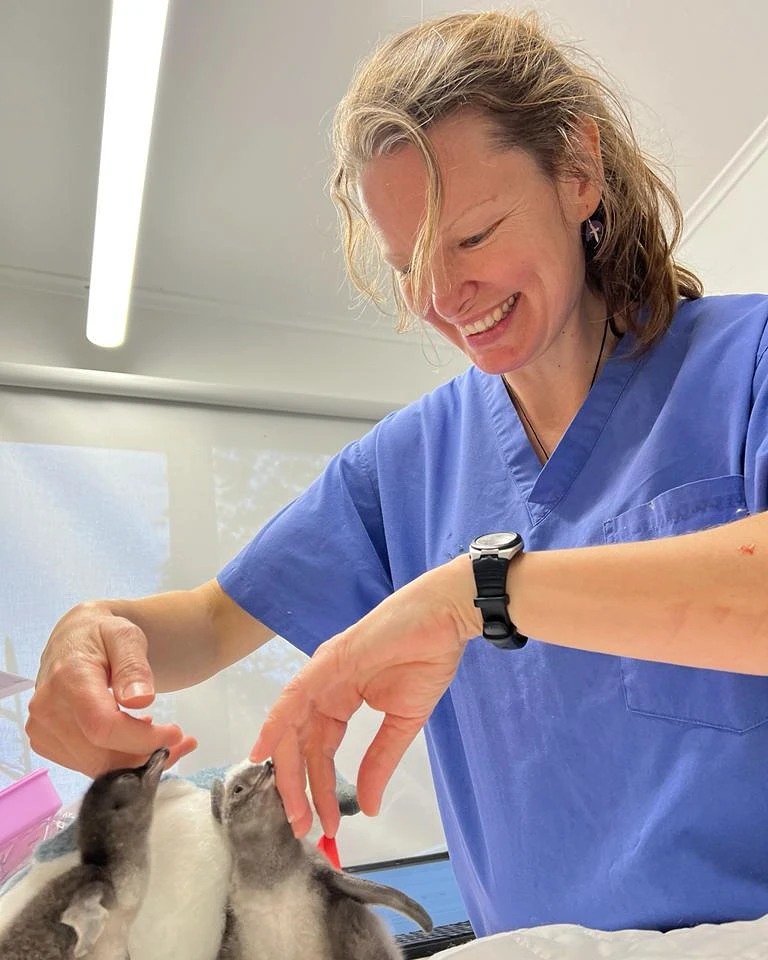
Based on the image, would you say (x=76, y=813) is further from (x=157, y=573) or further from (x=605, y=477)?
(x=157, y=573)

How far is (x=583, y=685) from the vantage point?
81 centimetres

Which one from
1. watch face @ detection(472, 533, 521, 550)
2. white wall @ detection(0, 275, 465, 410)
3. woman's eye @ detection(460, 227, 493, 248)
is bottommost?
watch face @ detection(472, 533, 521, 550)

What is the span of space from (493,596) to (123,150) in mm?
1386

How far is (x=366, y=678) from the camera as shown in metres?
0.69

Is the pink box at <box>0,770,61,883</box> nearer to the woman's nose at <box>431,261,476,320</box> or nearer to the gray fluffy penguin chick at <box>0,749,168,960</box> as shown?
the gray fluffy penguin chick at <box>0,749,168,960</box>

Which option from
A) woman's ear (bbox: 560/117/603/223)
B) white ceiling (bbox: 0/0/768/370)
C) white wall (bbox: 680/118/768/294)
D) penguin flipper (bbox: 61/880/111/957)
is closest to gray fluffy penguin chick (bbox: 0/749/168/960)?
penguin flipper (bbox: 61/880/111/957)

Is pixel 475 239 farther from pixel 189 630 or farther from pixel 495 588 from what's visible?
pixel 189 630

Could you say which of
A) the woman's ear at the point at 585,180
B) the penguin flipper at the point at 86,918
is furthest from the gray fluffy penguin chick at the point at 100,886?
the woman's ear at the point at 585,180

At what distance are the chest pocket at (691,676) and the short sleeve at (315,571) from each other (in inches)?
14.5

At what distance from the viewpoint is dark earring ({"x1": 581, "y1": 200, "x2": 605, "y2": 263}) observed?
102 cm

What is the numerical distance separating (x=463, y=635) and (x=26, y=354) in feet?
7.29

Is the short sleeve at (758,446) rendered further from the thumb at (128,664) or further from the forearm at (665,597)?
the thumb at (128,664)

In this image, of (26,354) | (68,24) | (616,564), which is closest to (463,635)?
(616,564)

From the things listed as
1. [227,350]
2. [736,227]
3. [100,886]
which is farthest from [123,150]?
[736,227]
